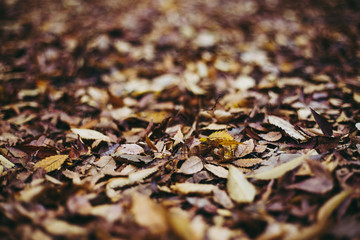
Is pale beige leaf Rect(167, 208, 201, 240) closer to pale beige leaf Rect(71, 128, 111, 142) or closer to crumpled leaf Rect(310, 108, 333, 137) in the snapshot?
pale beige leaf Rect(71, 128, 111, 142)

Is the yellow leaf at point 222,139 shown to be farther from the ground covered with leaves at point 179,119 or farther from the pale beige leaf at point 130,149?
the pale beige leaf at point 130,149

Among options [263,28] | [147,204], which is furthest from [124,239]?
[263,28]

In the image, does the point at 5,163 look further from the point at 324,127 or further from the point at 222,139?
the point at 324,127

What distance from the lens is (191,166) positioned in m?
0.90

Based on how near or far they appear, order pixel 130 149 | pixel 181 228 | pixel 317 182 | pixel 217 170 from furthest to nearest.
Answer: pixel 130 149 → pixel 217 170 → pixel 317 182 → pixel 181 228

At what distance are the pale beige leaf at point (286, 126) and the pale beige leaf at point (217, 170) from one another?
34cm

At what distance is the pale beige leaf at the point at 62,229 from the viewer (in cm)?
63

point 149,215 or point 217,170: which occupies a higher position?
point 149,215

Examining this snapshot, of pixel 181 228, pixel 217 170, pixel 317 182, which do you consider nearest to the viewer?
pixel 181 228

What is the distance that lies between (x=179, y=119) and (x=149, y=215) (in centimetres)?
61

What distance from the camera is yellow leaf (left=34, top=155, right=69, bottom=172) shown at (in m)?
0.91

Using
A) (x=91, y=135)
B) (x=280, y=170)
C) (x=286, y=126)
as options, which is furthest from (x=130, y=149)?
(x=286, y=126)

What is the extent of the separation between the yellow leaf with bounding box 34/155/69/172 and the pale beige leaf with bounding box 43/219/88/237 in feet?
0.93

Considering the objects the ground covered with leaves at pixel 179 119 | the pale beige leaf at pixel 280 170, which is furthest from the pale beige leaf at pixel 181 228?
the pale beige leaf at pixel 280 170
